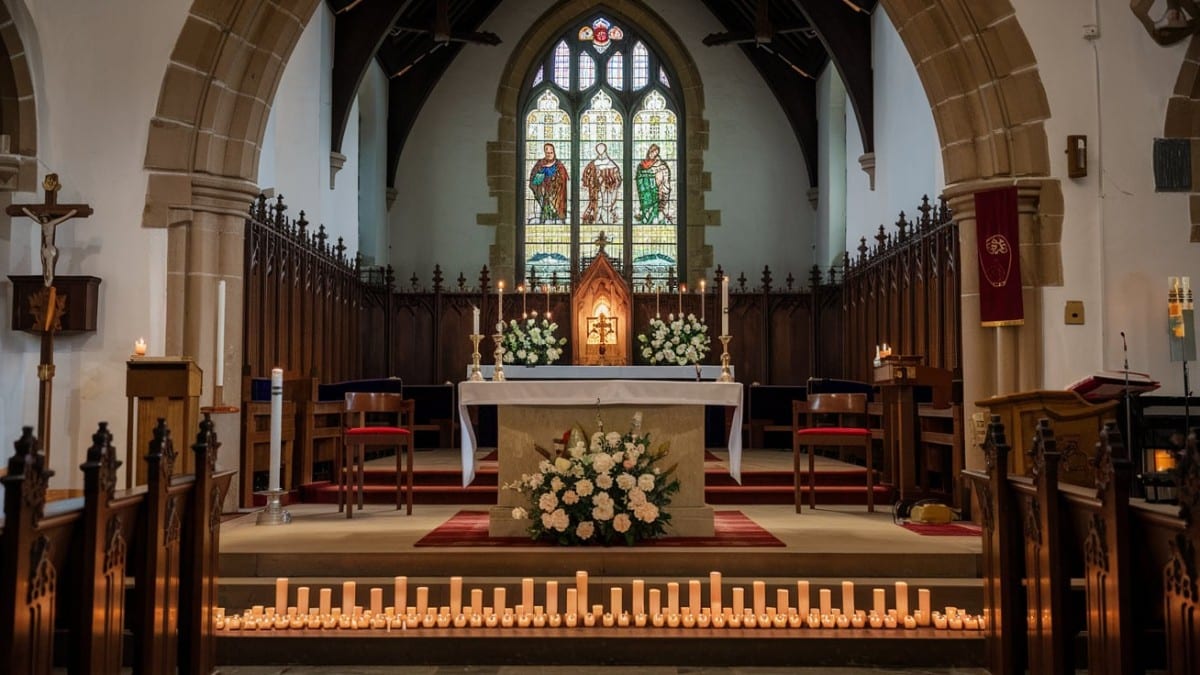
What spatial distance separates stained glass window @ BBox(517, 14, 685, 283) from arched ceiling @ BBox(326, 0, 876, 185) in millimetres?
822

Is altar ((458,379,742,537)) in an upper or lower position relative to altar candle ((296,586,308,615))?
upper

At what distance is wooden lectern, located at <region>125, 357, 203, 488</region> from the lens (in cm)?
573

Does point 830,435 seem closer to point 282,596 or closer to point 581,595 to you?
point 581,595

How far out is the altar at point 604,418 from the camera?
5426 millimetres

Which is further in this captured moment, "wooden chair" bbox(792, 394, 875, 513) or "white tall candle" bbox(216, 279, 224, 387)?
"wooden chair" bbox(792, 394, 875, 513)

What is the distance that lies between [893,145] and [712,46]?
13.2 ft

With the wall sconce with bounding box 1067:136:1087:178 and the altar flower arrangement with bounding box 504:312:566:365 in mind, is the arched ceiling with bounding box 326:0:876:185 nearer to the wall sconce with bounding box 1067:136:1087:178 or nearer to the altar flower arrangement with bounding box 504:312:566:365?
the altar flower arrangement with bounding box 504:312:566:365

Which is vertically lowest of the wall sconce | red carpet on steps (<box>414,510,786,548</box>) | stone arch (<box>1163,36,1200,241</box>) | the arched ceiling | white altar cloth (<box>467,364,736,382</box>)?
red carpet on steps (<box>414,510,786,548</box>)

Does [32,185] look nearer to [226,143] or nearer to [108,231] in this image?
[108,231]

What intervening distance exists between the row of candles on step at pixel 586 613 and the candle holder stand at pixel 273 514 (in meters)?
1.70

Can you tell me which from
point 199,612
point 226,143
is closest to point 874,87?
point 226,143

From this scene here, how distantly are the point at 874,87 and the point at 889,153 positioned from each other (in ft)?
3.13

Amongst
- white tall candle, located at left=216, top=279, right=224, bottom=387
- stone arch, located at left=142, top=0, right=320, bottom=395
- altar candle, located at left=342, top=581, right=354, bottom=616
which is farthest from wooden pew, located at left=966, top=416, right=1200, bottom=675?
stone arch, located at left=142, top=0, right=320, bottom=395

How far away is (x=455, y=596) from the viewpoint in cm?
439
